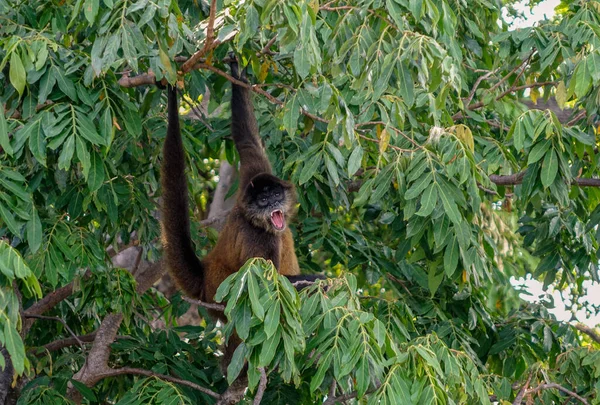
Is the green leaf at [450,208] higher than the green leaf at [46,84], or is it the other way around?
the green leaf at [46,84]

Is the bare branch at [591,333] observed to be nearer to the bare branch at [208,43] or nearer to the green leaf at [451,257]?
the green leaf at [451,257]

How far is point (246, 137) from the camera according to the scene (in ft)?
Answer: 20.4

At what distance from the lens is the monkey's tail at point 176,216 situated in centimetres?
533

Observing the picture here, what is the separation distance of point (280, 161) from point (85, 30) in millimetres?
1557

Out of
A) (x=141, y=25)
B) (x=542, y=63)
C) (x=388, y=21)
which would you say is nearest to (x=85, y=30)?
(x=141, y=25)

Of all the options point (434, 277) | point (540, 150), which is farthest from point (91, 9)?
point (434, 277)

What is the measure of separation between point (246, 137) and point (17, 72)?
6.88ft

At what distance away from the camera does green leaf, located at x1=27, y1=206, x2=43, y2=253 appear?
15.0 ft

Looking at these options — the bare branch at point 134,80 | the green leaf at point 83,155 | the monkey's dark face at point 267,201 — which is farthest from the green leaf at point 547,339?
the green leaf at point 83,155

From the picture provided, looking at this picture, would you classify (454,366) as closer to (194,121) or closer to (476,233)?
(476,233)

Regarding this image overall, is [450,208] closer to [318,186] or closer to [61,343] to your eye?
[318,186]

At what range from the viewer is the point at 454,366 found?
4.47m

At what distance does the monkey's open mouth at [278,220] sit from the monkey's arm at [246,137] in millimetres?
289

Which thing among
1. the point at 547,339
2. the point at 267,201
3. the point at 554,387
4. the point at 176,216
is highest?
the point at 176,216
